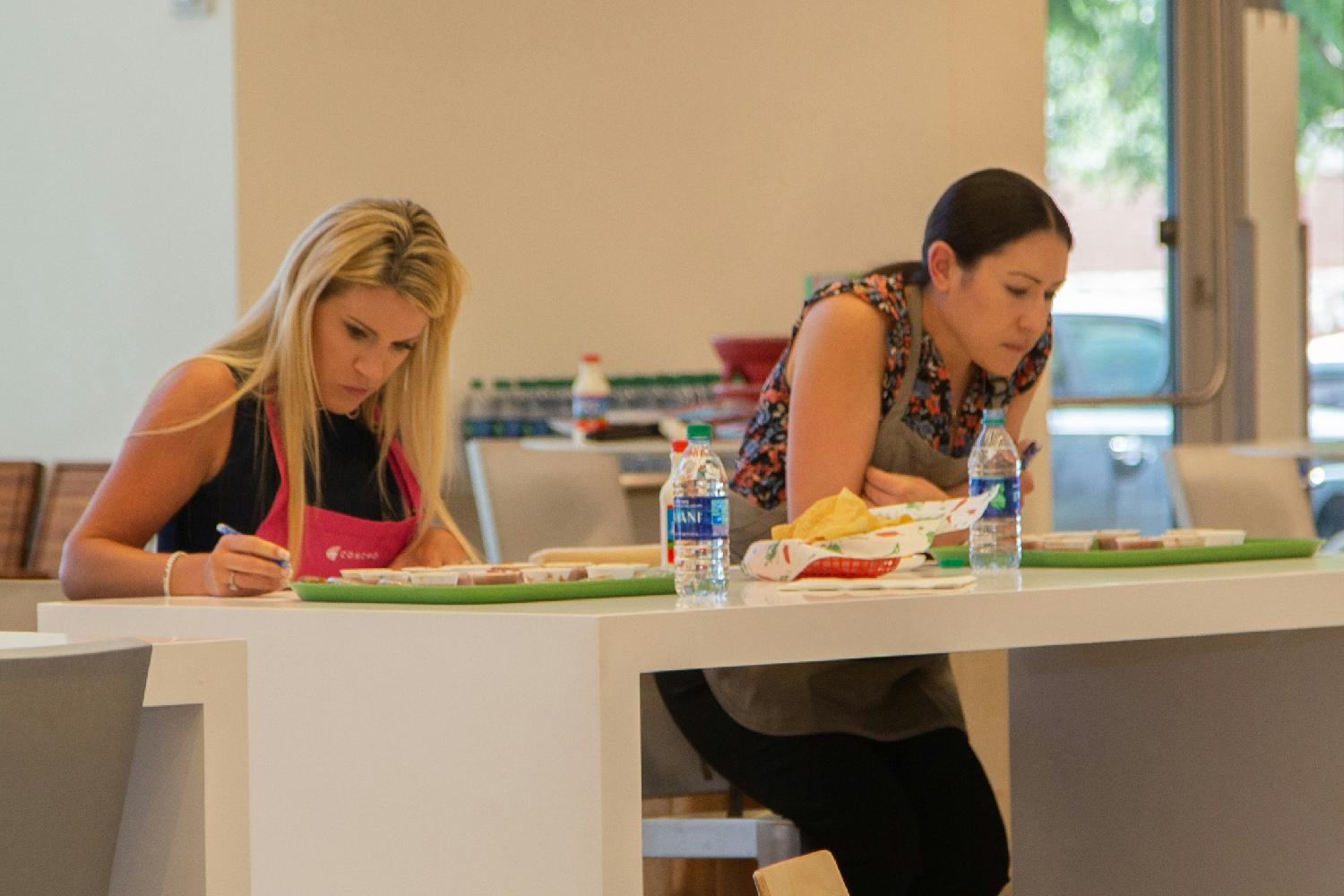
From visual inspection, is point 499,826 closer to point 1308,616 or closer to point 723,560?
point 723,560

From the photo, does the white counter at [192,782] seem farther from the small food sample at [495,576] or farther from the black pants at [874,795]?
the black pants at [874,795]

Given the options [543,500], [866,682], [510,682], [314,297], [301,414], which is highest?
[314,297]

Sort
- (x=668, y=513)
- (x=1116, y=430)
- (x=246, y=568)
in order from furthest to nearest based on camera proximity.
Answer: (x=1116, y=430) < (x=668, y=513) < (x=246, y=568)

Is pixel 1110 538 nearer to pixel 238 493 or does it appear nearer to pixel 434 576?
pixel 434 576

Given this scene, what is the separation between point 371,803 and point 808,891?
388 mm

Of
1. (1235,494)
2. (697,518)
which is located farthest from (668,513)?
(1235,494)

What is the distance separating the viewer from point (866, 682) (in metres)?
2.25

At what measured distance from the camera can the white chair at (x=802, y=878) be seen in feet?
4.79

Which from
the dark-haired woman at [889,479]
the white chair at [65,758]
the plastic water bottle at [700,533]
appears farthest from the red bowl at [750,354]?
the white chair at [65,758]

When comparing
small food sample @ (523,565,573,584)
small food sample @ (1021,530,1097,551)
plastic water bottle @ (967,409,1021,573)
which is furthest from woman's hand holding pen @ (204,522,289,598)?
small food sample @ (1021,530,1097,551)

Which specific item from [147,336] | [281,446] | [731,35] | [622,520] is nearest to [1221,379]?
[731,35]

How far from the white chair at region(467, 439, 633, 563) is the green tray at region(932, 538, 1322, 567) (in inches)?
67.2

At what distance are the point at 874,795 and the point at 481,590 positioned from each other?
2.35 ft

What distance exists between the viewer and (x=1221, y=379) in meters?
6.30
